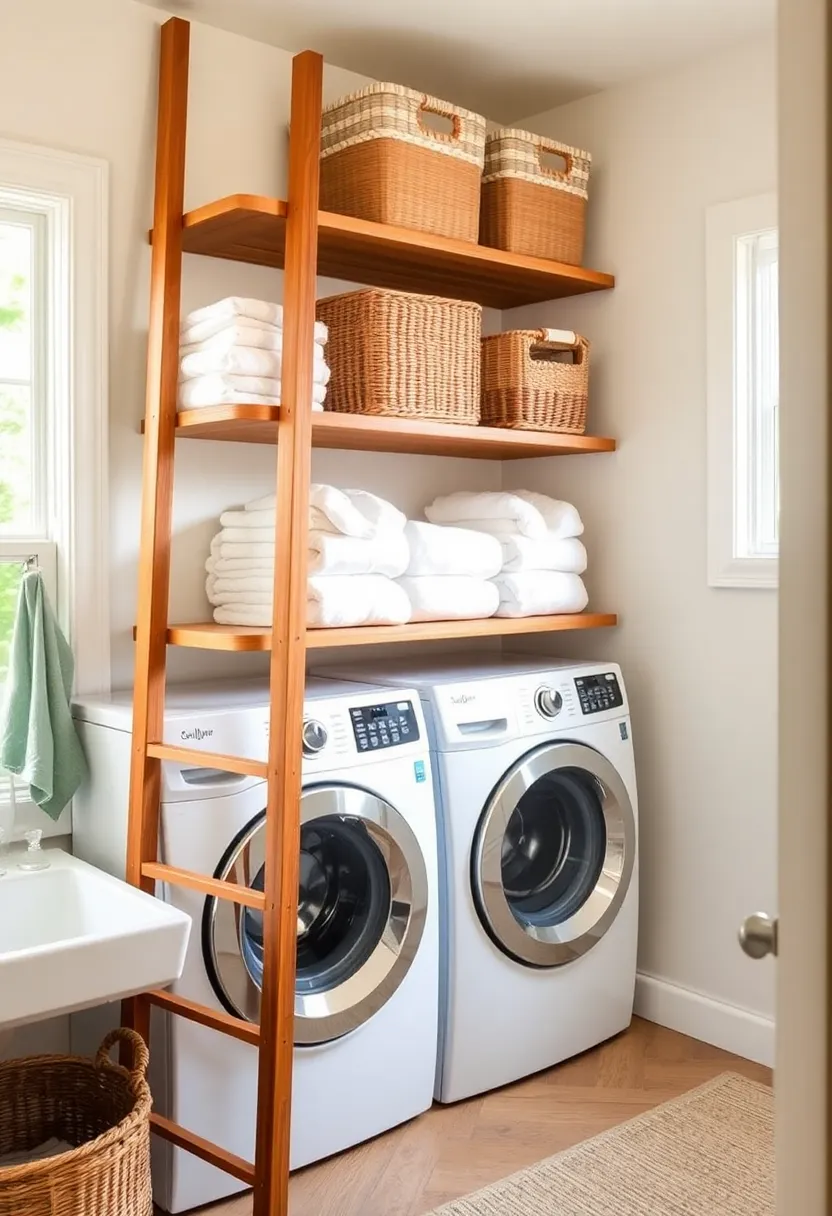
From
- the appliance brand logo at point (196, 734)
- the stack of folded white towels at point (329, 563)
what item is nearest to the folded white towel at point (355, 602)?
the stack of folded white towels at point (329, 563)

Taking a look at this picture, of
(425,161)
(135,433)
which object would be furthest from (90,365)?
(425,161)

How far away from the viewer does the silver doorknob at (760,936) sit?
98cm

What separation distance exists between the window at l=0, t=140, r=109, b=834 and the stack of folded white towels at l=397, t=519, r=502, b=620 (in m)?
0.71

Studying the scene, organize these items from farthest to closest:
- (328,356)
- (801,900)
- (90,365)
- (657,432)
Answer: (657,432), (328,356), (90,365), (801,900)

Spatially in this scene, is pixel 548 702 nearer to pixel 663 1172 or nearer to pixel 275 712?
pixel 275 712

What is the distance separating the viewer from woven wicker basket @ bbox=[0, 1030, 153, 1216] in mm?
1785

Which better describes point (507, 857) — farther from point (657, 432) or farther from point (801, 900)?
point (801, 900)

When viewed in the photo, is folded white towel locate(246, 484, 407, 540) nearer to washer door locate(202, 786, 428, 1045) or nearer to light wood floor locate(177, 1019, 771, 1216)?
washer door locate(202, 786, 428, 1045)

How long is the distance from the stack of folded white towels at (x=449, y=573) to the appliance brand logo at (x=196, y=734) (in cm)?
62

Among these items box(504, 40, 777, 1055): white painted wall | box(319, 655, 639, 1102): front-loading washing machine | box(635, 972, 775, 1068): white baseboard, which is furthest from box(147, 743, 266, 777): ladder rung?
box(635, 972, 775, 1068): white baseboard

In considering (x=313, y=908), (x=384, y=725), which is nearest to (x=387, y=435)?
(x=384, y=725)

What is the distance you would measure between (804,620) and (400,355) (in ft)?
6.19

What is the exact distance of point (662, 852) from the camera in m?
3.15

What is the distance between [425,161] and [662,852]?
1.86 m
